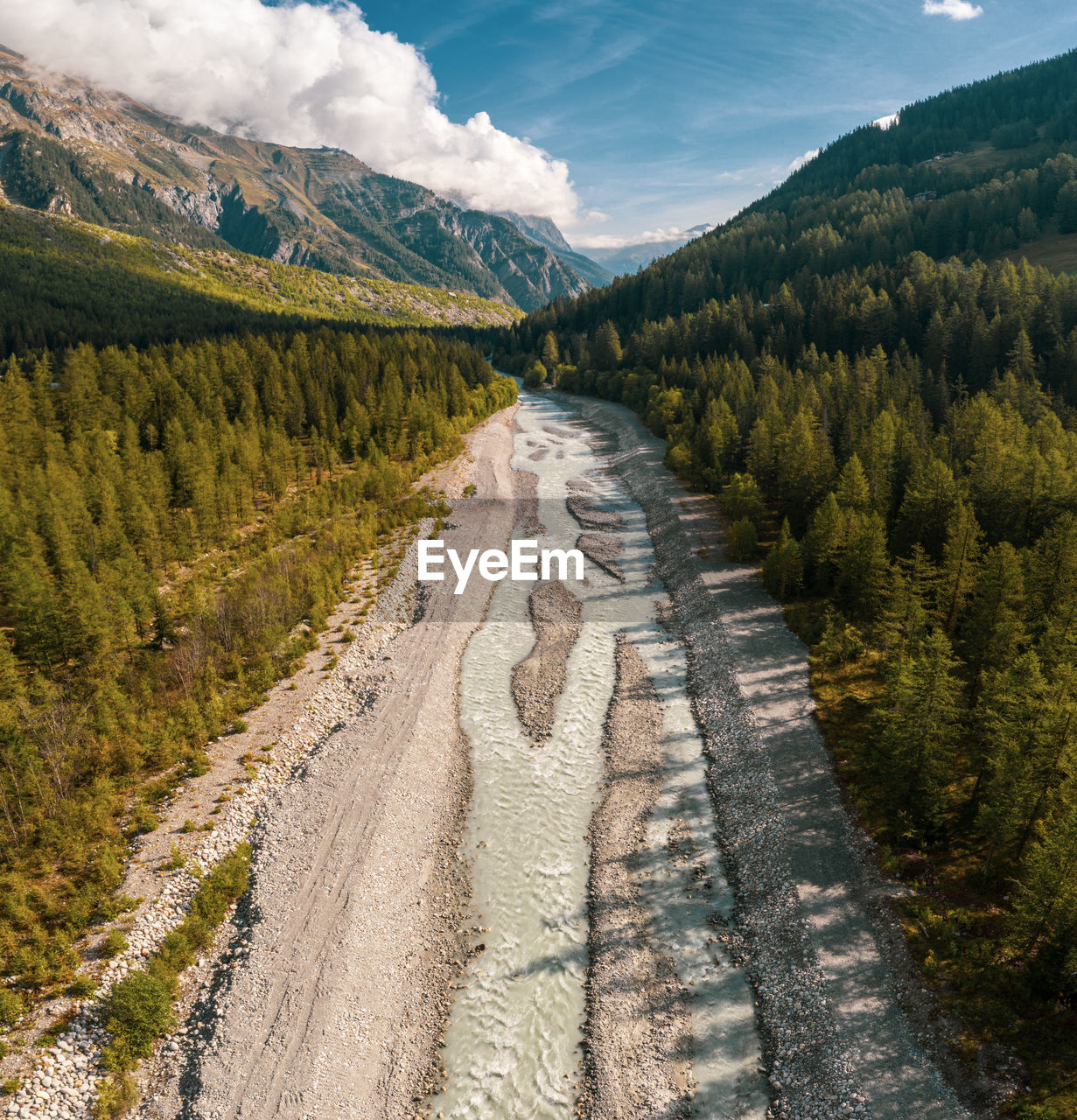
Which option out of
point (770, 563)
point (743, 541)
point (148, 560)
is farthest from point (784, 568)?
point (148, 560)

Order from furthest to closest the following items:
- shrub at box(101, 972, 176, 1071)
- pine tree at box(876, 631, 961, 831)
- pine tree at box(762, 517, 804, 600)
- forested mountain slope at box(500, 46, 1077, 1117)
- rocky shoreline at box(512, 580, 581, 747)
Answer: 1. pine tree at box(762, 517, 804, 600)
2. rocky shoreline at box(512, 580, 581, 747)
3. pine tree at box(876, 631, 961, 831)
4. forested mountain slope at box(500, 46, 1077, 1117)
5. shrub at box(101, 972, 176, 1071)

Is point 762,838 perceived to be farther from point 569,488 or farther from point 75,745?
point 569,488

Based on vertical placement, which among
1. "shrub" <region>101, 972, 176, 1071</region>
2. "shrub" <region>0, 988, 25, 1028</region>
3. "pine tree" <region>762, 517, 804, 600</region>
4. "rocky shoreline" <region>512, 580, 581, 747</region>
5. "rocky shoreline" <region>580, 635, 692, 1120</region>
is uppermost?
"pine tree" <region>762, 517, 804, 600</region>

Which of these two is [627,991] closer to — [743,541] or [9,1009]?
[9,1009]

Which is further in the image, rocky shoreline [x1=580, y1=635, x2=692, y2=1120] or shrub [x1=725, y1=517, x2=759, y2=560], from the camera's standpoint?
shrub [x1=725, y1=517, x2=759, y2=560]

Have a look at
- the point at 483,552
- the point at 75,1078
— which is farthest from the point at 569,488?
the point at 75,1078

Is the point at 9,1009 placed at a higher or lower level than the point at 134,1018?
higher

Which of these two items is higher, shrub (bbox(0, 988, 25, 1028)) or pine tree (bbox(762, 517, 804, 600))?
pine tree (bbox(762, 517, 804, 600))

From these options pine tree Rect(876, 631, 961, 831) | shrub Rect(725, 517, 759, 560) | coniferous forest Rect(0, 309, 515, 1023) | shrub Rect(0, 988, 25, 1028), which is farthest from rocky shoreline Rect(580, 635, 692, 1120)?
shrub Rect(725, 517, 759, 560)

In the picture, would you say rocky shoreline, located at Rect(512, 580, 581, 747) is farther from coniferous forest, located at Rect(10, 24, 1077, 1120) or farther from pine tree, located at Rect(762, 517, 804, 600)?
pine tree, located at Rect(762, 517, 804, 600)
